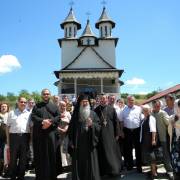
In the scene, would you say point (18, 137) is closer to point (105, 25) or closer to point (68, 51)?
point (68, 51)

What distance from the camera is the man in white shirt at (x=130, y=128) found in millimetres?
8312

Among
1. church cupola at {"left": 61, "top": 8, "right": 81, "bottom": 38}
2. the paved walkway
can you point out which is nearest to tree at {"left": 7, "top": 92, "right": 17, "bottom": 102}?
church cupola at {"left": 61, "top": 8, "right": 81, "bottom": 38}

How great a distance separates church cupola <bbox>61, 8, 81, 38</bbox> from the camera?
1656 inches

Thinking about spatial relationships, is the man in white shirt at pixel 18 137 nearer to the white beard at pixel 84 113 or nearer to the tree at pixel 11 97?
the white beard at pixel 84 113

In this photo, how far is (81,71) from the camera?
3600cm

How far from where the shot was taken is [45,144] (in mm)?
7332

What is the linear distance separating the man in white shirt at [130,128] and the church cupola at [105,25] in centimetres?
3432

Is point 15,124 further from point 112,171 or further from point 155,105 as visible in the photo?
point 155,105

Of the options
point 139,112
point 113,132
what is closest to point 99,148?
point 113,132

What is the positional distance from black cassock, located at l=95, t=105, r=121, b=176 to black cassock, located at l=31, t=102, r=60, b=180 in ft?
3.56

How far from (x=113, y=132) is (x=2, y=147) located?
9.79 feet

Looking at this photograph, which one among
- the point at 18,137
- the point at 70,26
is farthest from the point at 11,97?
the point at 18,137

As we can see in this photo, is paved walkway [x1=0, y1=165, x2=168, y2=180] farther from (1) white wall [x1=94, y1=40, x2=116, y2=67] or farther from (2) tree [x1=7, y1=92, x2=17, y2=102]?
(2) tree [x1=7, y1=92, x2=17, y2=102]

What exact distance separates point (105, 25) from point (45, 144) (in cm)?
3672
